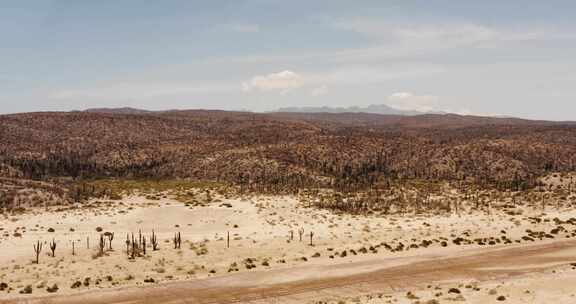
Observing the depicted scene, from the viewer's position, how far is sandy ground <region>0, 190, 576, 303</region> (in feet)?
122

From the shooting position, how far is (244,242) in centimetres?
5028

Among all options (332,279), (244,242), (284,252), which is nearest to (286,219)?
(244,242)

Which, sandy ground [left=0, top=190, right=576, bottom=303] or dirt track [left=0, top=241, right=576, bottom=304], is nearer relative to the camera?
dirt track [left=0, top=241, right=576, bottom=304]

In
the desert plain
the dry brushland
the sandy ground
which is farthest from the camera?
the sandy ground

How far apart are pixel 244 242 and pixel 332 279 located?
14.2 meters

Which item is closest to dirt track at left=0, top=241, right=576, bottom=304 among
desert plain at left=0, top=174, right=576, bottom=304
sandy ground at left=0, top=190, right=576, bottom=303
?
desert plain at left=0, top=174, right=576, bottom=304

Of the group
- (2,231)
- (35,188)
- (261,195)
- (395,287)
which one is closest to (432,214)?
(261,195)

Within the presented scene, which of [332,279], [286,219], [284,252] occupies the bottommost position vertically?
[286,219]

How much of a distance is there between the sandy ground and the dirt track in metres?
0.45

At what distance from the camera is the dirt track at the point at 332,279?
33.6 meters

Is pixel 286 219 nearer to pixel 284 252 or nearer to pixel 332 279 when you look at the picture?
pixel 284 252

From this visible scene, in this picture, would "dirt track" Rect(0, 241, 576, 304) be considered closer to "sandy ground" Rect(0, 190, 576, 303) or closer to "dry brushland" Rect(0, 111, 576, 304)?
"dry brushland" Rect(0, 111, 576, 304)

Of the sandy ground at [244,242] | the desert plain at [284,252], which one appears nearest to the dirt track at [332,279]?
the desert plain at [284,252]

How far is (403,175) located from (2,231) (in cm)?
6937
